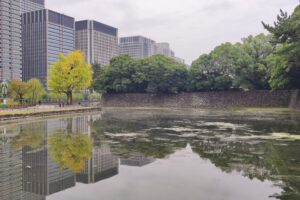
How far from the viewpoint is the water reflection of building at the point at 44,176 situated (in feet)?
27.9

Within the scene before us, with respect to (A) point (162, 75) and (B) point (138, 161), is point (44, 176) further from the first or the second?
(A) point (162, 75)

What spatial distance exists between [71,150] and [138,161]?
3637mm

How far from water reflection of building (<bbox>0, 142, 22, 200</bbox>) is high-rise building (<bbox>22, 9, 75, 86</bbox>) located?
14112 cm

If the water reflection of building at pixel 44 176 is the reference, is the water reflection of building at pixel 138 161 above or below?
above

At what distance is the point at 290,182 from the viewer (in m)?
8.38

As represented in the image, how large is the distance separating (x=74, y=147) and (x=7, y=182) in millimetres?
5524

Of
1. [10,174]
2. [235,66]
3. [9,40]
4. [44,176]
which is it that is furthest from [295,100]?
[9,40]

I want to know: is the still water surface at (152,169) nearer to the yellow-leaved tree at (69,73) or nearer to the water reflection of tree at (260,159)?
the water reflection of tree at (260,159)

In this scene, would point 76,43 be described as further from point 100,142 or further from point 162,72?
point 100,142

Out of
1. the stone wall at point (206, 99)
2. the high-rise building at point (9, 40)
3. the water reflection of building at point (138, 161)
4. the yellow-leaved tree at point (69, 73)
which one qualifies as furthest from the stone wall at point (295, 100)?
the high-rise building at point (9, 40)

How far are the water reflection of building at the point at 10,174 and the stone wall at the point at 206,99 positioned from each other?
1768 inches

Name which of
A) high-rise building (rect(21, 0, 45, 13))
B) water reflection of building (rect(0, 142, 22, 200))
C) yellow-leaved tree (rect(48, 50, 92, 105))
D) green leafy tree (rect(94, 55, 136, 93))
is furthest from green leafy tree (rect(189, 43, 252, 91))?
high-rise building (rect(21, 0, 45, 13))

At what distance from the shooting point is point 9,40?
129 meters

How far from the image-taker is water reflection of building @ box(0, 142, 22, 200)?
7.92 m
